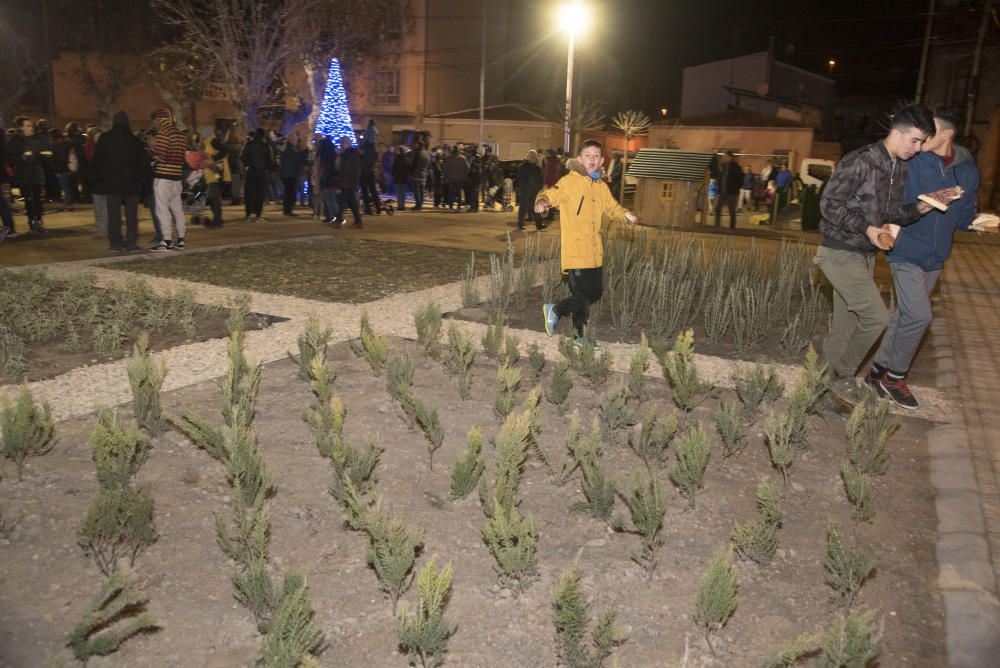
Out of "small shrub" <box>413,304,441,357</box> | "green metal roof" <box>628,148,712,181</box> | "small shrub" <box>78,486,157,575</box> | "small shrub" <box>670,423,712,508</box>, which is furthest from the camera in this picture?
"green metal roof" <box>628,148,712,181</box>

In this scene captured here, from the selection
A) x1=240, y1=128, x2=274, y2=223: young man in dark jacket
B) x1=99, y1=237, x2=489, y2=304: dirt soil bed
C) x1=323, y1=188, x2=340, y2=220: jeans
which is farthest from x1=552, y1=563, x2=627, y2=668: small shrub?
x1=240, y1=128, x2=274, y2=223: young man in dark jacket

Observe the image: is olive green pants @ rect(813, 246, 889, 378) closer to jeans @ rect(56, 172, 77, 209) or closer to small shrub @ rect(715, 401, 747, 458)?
small shrub @ rect(715, 401, 747, 458)

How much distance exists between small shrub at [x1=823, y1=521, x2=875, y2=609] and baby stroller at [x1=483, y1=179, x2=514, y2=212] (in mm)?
21634

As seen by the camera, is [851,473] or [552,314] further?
[552,314]

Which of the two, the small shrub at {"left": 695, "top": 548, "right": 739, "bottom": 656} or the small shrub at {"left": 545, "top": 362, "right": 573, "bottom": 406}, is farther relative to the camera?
the small shrub at {"left": 545, "top": 362, "right": 573, "bottom": 406}

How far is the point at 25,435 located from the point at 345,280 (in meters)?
6.43

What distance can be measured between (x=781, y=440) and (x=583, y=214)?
2982 millimetres

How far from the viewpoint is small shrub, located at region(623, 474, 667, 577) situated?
11.5 ft

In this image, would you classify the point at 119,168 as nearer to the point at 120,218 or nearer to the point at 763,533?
the point at 120,218

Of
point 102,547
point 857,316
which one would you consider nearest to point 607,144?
point 857,316

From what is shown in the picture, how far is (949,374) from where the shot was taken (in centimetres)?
684

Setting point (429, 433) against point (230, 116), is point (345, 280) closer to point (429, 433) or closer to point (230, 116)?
point (429, 433)

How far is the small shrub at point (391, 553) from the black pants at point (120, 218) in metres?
10.4

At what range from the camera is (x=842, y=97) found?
220 ft
